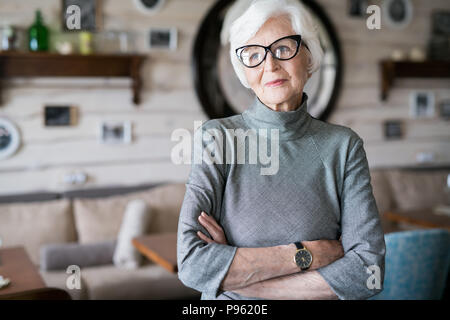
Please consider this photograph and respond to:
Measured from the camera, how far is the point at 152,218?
307 cm

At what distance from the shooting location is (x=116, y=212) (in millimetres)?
3016

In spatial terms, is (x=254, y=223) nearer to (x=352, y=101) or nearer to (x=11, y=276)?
(x=11, y=276)

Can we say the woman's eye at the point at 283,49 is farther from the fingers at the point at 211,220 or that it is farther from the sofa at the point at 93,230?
the sofa at the point at 93,230

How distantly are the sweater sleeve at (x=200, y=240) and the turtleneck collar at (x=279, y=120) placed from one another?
127mm

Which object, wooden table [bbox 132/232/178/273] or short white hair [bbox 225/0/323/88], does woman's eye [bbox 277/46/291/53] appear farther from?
wooden table [bbox 132/232/178/273]

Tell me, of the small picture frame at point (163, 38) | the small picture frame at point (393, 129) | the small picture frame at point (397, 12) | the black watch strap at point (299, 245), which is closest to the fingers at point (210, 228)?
the black watch strap at point (299, 245)

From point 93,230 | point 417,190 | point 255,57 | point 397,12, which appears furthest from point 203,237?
point 397,12

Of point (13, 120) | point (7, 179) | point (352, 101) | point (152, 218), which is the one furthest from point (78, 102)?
point (352, 101)

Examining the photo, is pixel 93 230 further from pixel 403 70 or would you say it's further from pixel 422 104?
pixel 422 104

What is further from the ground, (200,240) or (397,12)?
→ (397,12)

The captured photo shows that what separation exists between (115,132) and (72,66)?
0.49 meters

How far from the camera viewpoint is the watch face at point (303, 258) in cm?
103

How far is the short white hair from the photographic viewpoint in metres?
1.06

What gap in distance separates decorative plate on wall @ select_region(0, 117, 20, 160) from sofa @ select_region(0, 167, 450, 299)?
275 millimetres
